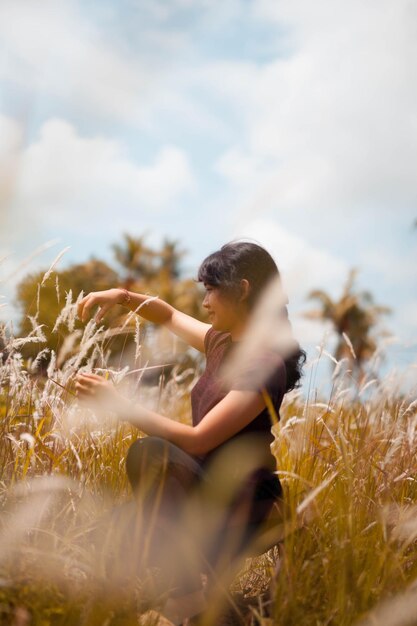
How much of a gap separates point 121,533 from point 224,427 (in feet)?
1.65

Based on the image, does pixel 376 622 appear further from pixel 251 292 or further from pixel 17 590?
pixel 251 292

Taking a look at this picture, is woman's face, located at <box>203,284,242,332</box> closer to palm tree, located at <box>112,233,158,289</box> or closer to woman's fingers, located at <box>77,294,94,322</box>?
woman's fingers, located at <box>77,294,94,322</box>

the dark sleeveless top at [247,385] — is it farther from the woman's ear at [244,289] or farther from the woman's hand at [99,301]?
the woman's hand at [99,301]

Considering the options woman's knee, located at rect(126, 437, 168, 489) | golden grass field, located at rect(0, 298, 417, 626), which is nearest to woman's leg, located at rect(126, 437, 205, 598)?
woman's knee, located at rect(126, 437, 168, 489)

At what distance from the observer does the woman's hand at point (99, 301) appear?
2.83 metres

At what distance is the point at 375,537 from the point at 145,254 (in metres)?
35.3

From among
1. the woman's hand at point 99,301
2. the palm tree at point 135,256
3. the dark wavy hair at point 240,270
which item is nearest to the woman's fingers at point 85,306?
the woman's hand at point 99,301

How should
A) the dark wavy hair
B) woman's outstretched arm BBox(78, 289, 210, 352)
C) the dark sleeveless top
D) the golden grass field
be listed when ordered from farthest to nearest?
woman's outstretched arm BBox(78, 289, 210, 352) → the dark wavy hair → the dark sleeveless top → the golden grass field

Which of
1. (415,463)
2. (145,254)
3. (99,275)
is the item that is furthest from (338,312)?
(415,463)

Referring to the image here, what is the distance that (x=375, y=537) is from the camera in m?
2.56

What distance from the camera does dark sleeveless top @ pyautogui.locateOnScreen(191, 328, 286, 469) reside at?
8.11 ft

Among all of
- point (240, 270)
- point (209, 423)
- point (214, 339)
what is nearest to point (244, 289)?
point (240, 270)

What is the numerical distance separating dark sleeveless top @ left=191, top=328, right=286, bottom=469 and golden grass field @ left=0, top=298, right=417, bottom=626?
0.29m

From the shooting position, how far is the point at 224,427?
2.39 m
